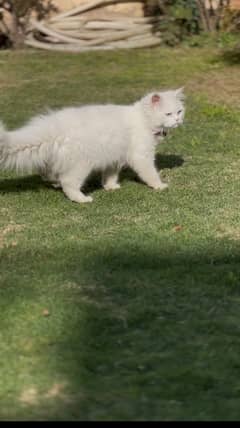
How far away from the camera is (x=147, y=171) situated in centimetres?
832

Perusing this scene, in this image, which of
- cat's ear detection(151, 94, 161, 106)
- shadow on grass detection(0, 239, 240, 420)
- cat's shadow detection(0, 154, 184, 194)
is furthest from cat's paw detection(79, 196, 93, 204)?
shadow on grass detection(0, 239, 240, 420)

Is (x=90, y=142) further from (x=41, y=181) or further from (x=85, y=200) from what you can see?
(x=41, y=181)

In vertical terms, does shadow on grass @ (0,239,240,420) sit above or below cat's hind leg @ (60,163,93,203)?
below

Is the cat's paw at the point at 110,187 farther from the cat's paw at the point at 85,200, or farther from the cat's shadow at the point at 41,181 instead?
the cat's paw at the point at 85,200

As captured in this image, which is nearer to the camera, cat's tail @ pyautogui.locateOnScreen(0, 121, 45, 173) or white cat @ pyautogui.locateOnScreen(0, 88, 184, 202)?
cat's tail @ pyautogui.locateOnScreen(0, 121, 45, 173)

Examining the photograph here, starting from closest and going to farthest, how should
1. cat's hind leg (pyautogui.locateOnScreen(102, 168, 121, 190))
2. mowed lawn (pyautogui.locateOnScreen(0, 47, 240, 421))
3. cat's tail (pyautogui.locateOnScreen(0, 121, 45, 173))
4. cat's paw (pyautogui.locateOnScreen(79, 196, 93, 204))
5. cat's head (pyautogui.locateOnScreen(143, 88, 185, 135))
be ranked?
mowed lawn (pyautogui.locateOnScreen(0, 47, 240, 421))
cat's tail (pyautogui.locateOnScreen(0, 121, 45, 173))
cat's paw (pyautogui.locateOnScreen(79, 196, 93, 204))
cat's head (pyautogui.locateOnScreen(143, 88, 185, 135))
cat's hind leg (pyautogui.locateOnScreen(102, 168, 121, 190))

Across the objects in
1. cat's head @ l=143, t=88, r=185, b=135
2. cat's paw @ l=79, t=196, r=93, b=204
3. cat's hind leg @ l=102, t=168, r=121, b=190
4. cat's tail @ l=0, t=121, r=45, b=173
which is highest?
cat's head @ l=143, t=88, r=185, b=135

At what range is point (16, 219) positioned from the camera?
7.62 metres

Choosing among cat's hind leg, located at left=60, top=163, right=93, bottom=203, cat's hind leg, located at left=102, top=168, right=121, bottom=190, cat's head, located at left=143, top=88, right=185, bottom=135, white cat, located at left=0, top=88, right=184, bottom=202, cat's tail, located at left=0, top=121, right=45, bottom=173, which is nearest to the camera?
cat's tail, located at left=0, top=121, right=45, bottom=173

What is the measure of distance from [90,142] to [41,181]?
105 centimetres

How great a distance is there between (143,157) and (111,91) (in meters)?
4.19

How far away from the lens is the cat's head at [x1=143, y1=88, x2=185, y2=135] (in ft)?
27.2

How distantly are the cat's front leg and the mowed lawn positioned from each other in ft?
0.31

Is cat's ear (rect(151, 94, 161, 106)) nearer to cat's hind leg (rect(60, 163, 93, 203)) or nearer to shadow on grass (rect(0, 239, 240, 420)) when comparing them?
cat's hind leg (rect(60, 163, 93, 203))
